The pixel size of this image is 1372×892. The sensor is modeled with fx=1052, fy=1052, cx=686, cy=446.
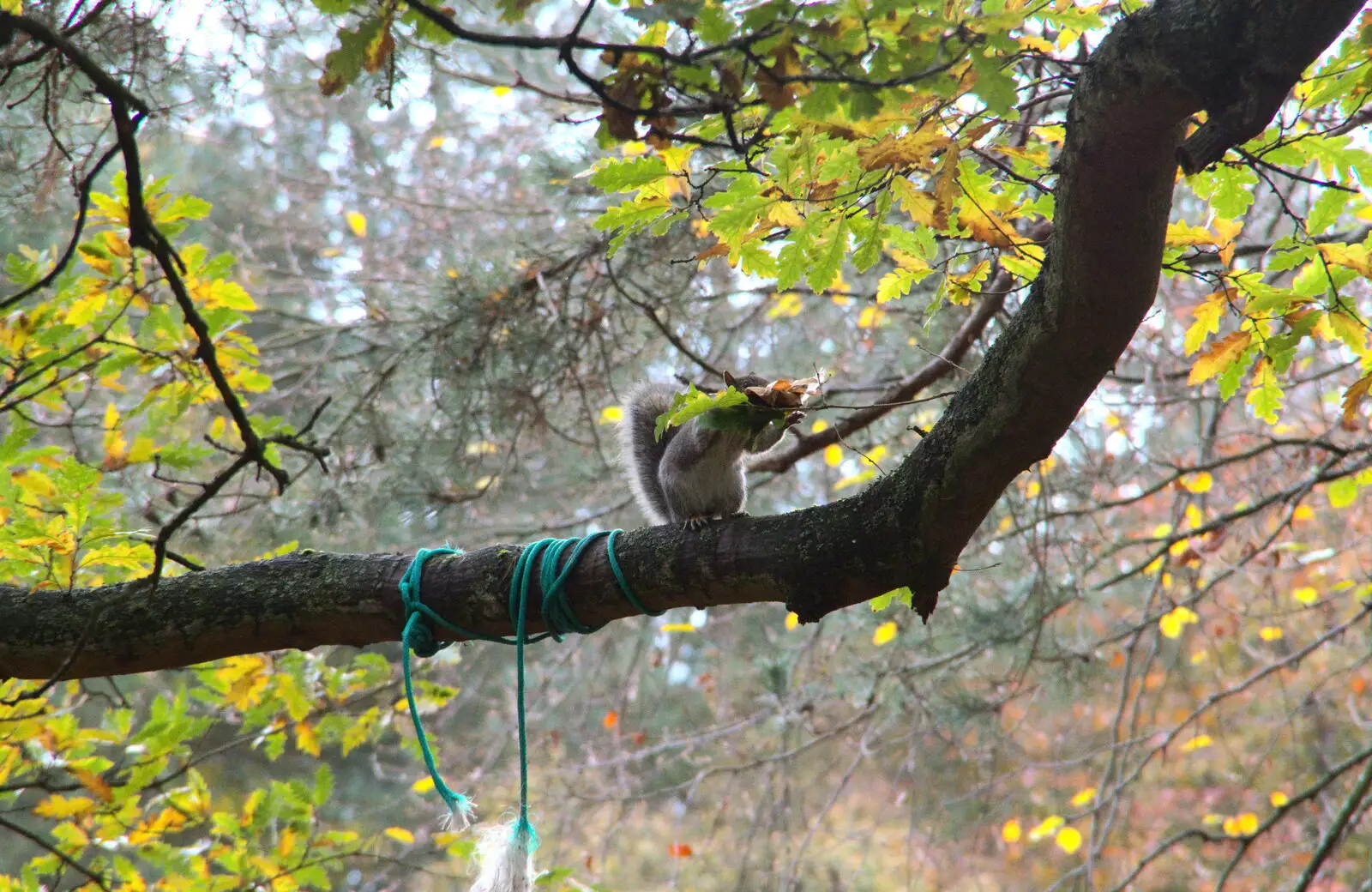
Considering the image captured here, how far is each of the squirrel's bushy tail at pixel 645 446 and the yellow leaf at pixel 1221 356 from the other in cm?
133

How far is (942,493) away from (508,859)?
0.83 m

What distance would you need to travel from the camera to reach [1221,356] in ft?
5.80

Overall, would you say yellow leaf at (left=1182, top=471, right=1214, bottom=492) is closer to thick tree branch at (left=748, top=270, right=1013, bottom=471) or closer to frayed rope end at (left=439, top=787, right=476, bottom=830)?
thick tree branch at (left=748, top=270, right=1013, bottom=471)

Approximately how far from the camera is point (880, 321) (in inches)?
174

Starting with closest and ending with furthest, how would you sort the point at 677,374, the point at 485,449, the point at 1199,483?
the point at 677,374 → the point at 1199,483 → the point at 485,449

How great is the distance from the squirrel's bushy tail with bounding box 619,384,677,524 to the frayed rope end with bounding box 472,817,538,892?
1.22 meters

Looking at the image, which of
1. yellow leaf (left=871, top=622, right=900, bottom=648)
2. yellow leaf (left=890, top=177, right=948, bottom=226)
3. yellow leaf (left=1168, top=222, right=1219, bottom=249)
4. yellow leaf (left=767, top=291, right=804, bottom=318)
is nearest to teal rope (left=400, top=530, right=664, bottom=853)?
yellow leaf (left=890, top=177, right=948, bottom=226)

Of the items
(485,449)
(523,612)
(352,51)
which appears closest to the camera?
(352,51)

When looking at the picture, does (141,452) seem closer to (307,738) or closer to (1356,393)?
(307,738)

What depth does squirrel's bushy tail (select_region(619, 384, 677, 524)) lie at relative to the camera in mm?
2781

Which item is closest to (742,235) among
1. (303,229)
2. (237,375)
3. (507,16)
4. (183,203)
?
(507,16)

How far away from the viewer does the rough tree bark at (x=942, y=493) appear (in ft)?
3.61

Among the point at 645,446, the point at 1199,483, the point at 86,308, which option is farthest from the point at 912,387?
the point at 86,308

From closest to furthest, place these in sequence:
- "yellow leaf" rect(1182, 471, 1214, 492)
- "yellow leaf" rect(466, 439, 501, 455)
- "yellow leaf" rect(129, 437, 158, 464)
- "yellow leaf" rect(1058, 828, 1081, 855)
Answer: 1. "yellow leaf" rect(129, 437, 158, 464)
2. "yellow leaf" rect(1182, 471, 1214, 492)
3. "yellow leaf" rect(466, 439, 501, 455)
4. "yellow leaf" rect(1058, 828, 1081, 855)
